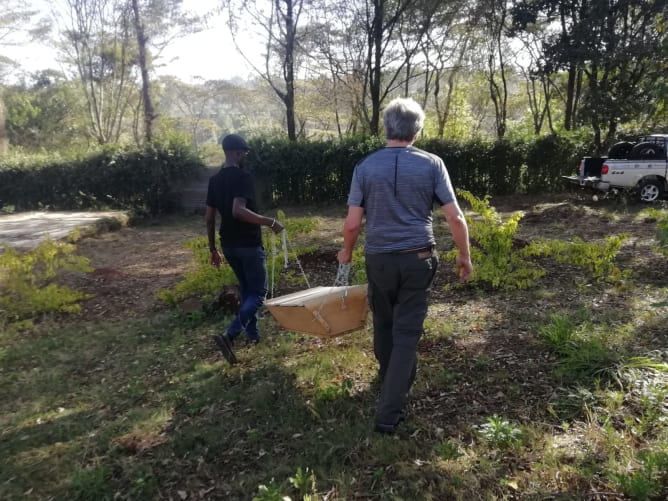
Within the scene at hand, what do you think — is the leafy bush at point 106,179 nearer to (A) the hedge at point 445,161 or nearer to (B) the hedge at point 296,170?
(B) the hedge at point 296,170

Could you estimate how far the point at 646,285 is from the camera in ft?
15.6

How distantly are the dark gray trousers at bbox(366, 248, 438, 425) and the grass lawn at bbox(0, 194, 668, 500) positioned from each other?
0.25 metres

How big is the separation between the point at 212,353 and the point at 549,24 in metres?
15.7

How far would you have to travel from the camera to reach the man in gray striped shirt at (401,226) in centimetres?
249

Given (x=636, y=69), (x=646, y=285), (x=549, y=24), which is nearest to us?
(x=646, y=285)

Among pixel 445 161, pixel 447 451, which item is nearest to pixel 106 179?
pixel 445 161

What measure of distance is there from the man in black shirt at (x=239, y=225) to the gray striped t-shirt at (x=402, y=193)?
3.77 ft

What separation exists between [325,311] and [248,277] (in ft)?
3.25

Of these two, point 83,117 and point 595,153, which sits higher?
point 83,117

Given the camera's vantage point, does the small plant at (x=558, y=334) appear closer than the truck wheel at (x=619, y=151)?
Yes

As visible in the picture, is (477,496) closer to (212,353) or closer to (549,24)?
(212,353)

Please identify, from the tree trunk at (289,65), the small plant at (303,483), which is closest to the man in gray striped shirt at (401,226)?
the small plant at (303,483)

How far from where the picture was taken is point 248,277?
369 centimetres

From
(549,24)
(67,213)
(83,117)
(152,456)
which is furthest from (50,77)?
(152,456)
